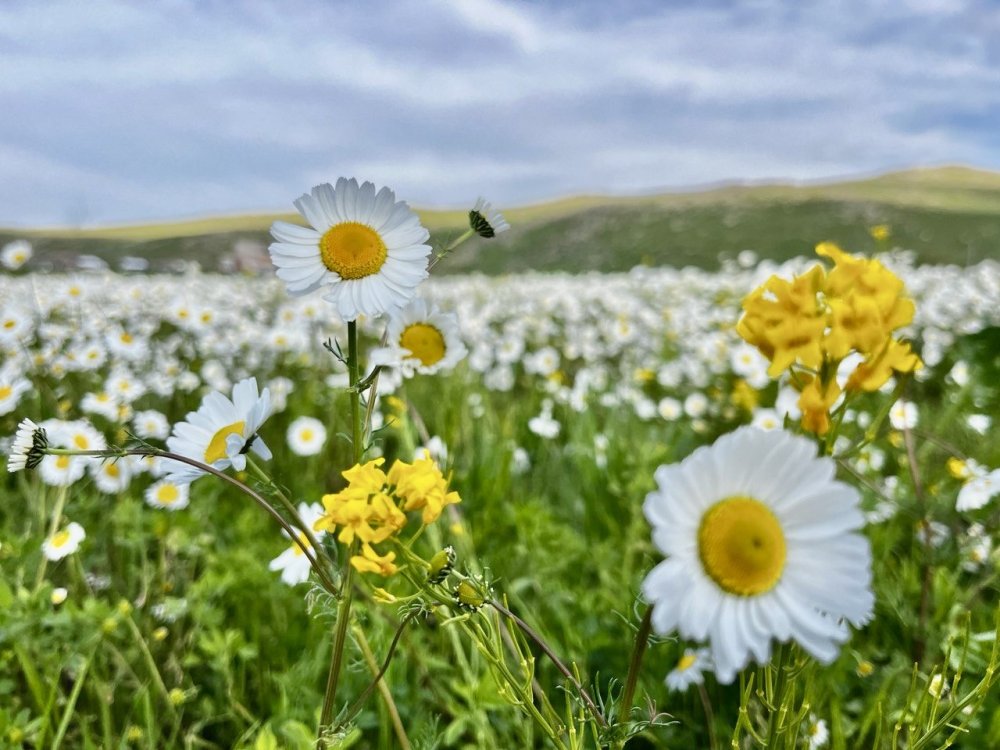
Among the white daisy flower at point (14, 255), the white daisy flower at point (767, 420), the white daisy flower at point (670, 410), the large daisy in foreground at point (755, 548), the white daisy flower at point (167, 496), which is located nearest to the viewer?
the large daisy in foreground at point (755, 548)

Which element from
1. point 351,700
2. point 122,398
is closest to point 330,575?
point 351,700

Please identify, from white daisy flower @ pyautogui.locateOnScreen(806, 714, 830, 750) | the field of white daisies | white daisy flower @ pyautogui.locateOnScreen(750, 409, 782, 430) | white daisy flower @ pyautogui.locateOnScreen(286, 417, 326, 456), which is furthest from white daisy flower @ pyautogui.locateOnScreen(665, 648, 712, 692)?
white daisy flower @ pyautogui.locateOnScreen(286, 417, 326, 456)

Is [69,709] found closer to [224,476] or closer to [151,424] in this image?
[224,476]

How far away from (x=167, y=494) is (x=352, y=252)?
1706mm

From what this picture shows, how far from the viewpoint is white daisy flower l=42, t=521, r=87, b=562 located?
5.39 ft

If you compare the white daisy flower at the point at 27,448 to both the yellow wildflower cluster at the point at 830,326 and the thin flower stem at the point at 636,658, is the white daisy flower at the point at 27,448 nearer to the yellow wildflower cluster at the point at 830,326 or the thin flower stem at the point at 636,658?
the thin flower stem at the point at 636,658

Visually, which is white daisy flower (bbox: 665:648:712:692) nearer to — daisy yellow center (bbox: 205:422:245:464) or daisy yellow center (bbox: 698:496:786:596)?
daisy yellow center (bbox: 698:496:786:596)

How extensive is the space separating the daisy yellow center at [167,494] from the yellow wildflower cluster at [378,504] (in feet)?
5.35

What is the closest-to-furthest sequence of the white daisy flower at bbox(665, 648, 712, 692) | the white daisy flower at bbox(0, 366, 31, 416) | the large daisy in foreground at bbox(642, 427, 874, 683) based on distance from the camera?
the large daisy in foreground at bbox(642, 427, 874, 683)
the white daisy flower at bbox(665, 648, 712, 692)
the white daisy flower at bbox(0, 366, 31, 416)

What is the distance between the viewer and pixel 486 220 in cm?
97

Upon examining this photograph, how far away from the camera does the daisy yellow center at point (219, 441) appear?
2.88 ft

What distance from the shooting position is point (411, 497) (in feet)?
2.48

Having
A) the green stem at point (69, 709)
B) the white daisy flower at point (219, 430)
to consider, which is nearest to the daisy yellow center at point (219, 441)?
the white daisy flower at point (219, 430)

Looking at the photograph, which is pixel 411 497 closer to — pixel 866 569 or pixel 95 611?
pixel 866 569
